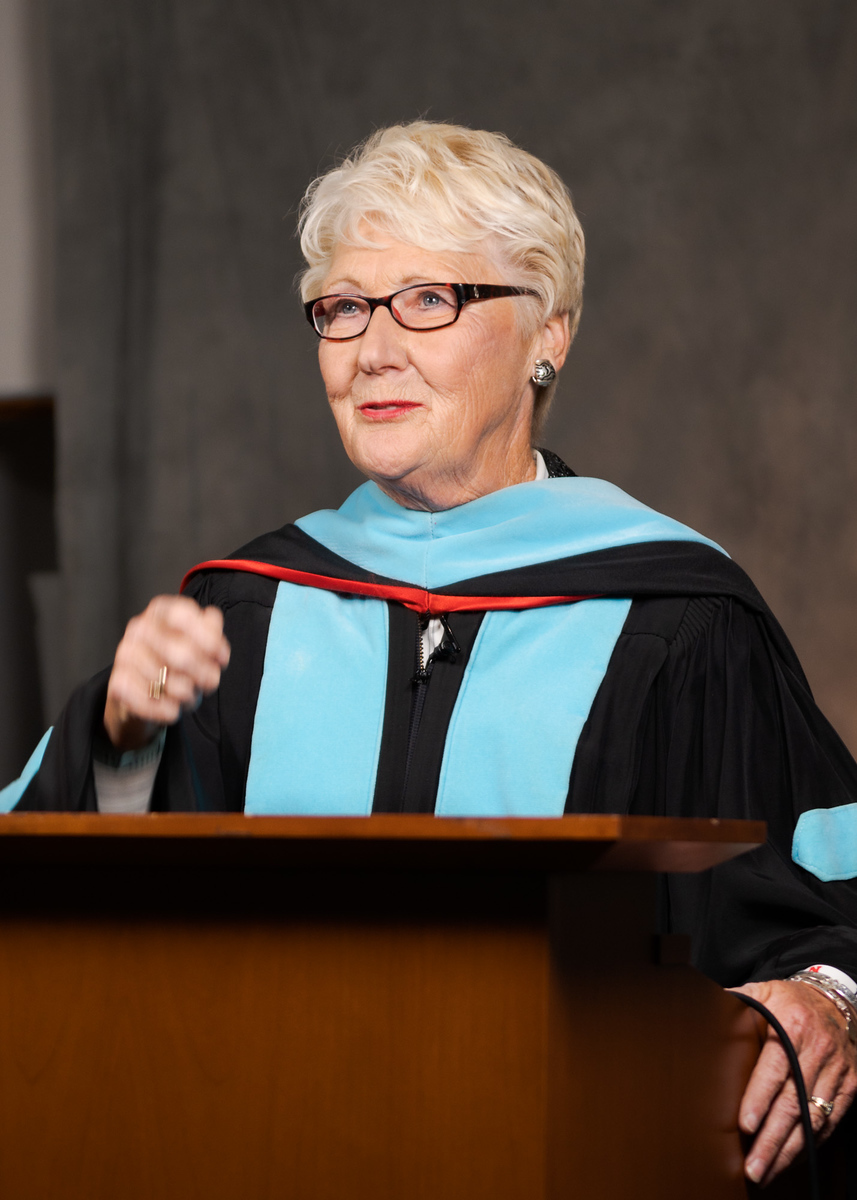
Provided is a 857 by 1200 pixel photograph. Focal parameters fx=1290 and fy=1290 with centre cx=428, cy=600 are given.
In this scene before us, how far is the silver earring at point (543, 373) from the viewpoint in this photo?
6.48ft

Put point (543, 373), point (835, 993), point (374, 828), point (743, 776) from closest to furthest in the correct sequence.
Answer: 1. point (374, 828)
2. point (835, 993)
3. point (743, 776)
4. point (543, 373)

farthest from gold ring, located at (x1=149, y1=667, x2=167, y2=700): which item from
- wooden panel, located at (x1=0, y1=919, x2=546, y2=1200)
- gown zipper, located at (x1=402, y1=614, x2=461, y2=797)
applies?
gown zipper, located at (x1=402, y1=614, x2=461, y2=797)

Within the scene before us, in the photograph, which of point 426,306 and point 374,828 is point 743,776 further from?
point 374,828

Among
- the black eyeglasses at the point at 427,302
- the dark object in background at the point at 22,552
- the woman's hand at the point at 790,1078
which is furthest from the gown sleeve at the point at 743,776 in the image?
the dark object in background at the point at 22,552

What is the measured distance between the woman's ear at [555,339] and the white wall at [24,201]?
2068 millimetres

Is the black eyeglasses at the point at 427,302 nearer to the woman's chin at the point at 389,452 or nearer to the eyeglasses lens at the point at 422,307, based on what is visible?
the eyeglasses lens at the point at 422,307

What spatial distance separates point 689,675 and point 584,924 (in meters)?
0.89

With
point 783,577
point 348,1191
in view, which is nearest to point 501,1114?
point 348,1191

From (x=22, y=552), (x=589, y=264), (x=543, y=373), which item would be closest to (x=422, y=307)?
(x=543, y=373)

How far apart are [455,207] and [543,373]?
29cm

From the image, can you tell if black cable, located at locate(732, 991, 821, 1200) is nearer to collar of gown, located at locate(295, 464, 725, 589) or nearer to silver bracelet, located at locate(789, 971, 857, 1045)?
silver bracelet, located at locate(789, 971, 857, 1045)

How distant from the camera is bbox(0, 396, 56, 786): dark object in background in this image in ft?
11.4

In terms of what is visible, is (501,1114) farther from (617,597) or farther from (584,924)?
(617,597)

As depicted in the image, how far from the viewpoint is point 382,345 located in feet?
5.98
